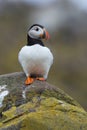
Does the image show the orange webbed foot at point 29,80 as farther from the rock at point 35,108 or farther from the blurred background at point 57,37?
the blurred background at point 57,37

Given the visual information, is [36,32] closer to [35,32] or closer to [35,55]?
[35,32]

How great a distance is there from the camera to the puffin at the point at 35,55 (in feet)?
31.7

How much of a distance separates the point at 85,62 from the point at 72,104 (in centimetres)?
1567

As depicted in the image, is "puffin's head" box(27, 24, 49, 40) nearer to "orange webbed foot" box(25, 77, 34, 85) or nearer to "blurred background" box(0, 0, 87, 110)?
"orange webbed foot" box(25, 77, 34, 85)

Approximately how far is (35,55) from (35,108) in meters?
1.04

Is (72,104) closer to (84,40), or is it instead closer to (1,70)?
(1,70)

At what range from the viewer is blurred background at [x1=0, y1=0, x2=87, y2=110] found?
78.2 feet

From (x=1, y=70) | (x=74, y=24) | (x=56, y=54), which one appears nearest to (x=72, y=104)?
(x=1, y=70)

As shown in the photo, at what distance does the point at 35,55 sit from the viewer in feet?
31.6

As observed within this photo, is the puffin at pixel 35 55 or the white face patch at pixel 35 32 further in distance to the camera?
the white face patch at pixel 35 32

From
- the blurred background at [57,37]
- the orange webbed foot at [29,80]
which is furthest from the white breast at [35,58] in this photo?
the blurred background at [57,37]

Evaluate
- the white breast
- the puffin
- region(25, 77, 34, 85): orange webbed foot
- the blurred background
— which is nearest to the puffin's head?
the puffin

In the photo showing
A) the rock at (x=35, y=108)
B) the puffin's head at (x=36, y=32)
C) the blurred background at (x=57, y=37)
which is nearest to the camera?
the rock at (x=35, y=108)

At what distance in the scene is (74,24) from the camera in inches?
1324
